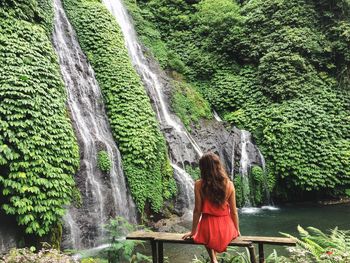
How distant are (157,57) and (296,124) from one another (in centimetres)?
718

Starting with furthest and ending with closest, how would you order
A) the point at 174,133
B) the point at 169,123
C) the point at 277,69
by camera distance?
the point at 277,69, the point at 169,123, the point at 174,133

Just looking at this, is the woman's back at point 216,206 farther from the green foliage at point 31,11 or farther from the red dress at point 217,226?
the green foliage at point 31,11

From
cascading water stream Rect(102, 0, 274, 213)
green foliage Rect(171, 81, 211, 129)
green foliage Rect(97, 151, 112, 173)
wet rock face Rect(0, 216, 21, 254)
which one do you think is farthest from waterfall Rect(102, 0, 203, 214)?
wet rock face Rect(0, 216, 21, 254)

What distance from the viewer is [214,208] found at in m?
4.02

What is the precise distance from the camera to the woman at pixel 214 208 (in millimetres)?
3932

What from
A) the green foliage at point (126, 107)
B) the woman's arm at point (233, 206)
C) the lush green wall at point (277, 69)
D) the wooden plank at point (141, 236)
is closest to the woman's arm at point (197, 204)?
the woman's arm at point (233, 206)

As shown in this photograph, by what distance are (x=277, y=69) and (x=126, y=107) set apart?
7435mm

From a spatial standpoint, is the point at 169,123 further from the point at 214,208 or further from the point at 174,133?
the point at 214,208

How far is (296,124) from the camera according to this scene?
1338 centimetres

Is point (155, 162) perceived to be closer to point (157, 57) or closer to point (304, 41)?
point (157, 57)

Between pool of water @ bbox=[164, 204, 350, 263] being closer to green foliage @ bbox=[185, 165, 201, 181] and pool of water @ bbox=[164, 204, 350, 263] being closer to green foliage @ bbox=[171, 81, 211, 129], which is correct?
green foliage @ bbox=[185, 165, 201, 181]

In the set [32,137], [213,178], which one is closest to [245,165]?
[32,137]

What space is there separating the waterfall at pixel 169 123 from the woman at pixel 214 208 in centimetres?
670

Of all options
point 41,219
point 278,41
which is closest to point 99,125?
point 41,219
